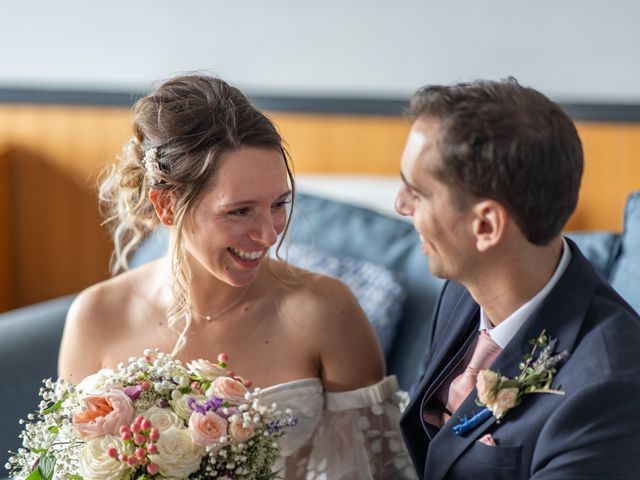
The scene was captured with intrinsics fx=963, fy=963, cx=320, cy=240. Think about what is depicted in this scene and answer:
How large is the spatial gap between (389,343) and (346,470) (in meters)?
0.50

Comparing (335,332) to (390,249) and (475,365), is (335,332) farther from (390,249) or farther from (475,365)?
(390,249)

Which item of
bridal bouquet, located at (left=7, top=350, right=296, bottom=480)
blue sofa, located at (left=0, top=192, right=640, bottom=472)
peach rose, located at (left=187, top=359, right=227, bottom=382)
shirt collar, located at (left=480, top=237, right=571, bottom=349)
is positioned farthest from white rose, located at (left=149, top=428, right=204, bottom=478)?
blue sofa, located at (left=0, top=192, right=640, bottom=472)

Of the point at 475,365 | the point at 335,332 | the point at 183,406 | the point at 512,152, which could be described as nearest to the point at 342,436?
the point at 335,332

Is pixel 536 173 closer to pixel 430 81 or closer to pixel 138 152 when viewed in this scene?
pixel 138 152

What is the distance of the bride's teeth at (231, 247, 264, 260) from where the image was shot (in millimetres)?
1885

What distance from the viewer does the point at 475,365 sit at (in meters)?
1.68

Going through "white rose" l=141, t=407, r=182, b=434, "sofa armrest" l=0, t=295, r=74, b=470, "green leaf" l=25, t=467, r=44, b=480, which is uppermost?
"white rose" l=141, t=407, r=182, b=434

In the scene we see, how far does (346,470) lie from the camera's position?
2016mm

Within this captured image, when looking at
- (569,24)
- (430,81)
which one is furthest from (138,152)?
(569,24)

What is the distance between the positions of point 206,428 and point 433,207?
0.49 meters

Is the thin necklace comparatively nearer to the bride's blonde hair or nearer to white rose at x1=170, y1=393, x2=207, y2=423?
the bride's blonde hair

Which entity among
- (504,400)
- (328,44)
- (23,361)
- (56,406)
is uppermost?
(328,44)

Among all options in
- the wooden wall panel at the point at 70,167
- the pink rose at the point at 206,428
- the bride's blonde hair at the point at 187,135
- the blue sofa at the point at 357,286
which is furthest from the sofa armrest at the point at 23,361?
the pink rose at the point at 206,428

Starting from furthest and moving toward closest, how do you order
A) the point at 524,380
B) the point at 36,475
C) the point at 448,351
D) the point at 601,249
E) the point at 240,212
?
1. the point at 601,249
2. the point at 240,212
3. the point at 448,351
4. the point at 36,475
5. the point at 524,380
